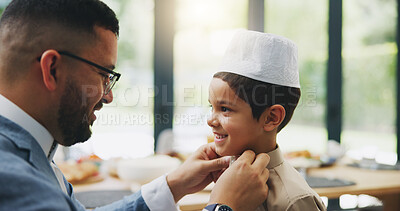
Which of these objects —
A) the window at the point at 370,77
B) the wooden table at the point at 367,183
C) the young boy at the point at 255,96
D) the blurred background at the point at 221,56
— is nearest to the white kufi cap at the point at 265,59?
the young boy at the point at 255,96

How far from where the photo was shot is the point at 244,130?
1.29m

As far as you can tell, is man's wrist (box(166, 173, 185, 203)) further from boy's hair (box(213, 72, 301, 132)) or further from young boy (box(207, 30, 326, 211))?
boy's hair (box(213, 72, 301, 132))

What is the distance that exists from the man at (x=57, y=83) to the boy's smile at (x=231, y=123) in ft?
0.34

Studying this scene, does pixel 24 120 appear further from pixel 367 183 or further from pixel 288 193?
pixel 367 183

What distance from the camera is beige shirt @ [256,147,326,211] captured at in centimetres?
116

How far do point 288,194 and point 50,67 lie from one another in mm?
829

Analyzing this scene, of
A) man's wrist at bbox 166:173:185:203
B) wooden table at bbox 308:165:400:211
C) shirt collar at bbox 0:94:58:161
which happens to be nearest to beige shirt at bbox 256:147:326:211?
man's wrist at bbox 166:173:185:203

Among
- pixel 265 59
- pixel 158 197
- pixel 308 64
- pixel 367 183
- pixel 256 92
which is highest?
pixel 308 64

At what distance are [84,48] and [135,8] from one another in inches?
129

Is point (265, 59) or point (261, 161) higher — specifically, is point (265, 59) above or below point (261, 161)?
above

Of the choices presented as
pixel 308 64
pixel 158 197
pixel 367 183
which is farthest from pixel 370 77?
pixel 158 197

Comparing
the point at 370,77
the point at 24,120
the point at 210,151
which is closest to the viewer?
the point at 24,120

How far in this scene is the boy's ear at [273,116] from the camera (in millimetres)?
1298

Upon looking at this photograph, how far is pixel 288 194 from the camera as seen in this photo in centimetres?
118
